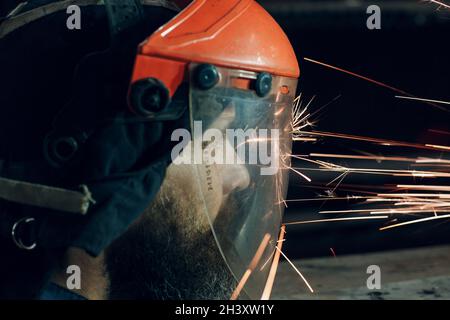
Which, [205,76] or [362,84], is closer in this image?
[205,76]

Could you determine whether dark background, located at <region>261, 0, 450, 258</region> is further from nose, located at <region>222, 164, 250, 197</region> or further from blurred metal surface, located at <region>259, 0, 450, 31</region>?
nose, located at <region>222, 164, 250, 197</region>

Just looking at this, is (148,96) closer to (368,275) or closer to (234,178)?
(234,178)

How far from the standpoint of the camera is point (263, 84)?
7.25 ft

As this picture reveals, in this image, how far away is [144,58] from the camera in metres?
2.03

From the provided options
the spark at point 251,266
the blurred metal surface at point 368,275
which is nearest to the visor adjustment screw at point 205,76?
the spark at point 251,266

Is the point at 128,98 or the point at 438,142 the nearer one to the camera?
the point at 128,98

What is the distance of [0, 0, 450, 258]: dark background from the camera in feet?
15.6

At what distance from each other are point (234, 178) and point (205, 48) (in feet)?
1.38

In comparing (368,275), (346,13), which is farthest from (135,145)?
(346,13)

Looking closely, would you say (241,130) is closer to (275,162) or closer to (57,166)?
(275,162)

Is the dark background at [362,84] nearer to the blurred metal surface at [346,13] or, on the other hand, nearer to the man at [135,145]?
the blurred metal surface at [346,13]
